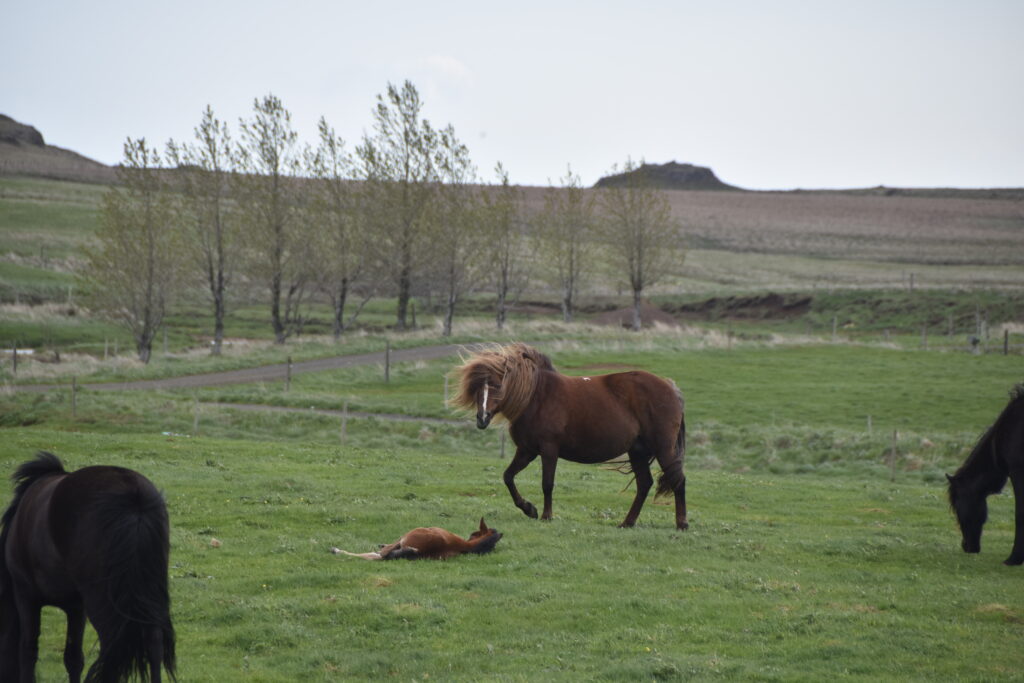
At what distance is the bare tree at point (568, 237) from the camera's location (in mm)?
69688

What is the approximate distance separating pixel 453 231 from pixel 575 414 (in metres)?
45.5

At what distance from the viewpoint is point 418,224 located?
2287 inches

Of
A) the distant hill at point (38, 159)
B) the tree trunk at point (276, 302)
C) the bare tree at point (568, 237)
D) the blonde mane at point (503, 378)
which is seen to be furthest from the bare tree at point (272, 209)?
the distant hill at point (38, 159)

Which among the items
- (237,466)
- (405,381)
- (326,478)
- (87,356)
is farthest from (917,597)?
(87,356)

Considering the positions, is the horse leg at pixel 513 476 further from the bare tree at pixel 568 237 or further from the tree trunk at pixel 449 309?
the bare tree at pixel 568 237

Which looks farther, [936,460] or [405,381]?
[405,381]

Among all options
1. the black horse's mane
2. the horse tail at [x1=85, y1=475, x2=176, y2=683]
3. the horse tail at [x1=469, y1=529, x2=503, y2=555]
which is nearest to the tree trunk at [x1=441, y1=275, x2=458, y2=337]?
the horse tail at [x1=469, y1=529, x2=503, y2=555]

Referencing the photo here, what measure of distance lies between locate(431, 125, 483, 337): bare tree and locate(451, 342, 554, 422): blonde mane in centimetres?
4227

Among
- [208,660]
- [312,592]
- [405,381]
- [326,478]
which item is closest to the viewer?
[208,660]

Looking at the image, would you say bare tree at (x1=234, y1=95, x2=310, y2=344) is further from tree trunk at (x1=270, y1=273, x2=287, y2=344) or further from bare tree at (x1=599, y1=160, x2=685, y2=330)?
bare tree at (x1=599, y1=160, x2=685, y2=330)

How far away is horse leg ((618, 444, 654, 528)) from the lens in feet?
48.5

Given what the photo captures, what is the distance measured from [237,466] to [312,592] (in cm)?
Answer: 1007

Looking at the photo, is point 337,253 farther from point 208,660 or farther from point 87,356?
point 208,660

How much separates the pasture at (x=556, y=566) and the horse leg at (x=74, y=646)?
87 centimetres
